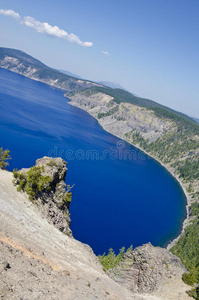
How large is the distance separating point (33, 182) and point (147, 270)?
29732 millimetres

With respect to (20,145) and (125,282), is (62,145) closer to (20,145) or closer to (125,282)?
(20,145)

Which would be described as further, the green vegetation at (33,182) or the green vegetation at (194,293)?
the green vegetation at (33,182)

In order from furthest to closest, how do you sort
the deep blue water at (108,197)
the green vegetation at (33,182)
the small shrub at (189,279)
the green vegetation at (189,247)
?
the deep blue water at (108,197)
the green vegetation at (189,247)
the green vegetation at (33,182)
the small shrub at (189,279)

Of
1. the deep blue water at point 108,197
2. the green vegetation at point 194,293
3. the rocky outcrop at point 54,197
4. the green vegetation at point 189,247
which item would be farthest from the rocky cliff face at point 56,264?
the green vegetation at point 189,247

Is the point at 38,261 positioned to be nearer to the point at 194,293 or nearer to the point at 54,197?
the point at 194,293

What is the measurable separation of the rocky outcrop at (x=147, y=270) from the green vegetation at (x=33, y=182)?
2315 centimetres

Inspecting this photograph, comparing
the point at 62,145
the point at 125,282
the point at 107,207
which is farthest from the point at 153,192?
the point at 125,282

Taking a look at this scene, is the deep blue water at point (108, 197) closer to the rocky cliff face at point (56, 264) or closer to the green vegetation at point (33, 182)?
the rocky cliff face at point (56, 264)

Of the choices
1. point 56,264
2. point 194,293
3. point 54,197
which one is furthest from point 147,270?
point 54,197

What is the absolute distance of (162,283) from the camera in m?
39.1

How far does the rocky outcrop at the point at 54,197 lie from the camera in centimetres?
4866

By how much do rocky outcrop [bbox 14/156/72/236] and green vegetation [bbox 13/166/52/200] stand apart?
50 cm

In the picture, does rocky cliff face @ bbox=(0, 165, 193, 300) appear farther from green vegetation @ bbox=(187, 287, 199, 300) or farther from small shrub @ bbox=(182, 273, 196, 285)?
small shrub @ bbox=(182, 273, 196, 285)

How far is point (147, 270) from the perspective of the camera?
41844mm
